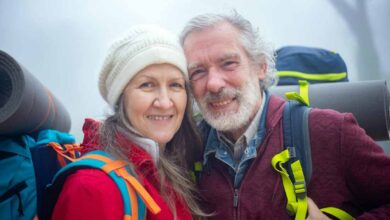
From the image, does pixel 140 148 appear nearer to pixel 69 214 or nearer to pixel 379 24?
pixel 69 214

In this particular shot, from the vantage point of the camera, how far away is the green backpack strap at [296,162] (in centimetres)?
104

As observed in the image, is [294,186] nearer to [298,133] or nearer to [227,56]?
[298,133]

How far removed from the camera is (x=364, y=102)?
146 cm

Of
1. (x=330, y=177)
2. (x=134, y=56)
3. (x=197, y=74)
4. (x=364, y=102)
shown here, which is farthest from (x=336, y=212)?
(x=134, y=56)

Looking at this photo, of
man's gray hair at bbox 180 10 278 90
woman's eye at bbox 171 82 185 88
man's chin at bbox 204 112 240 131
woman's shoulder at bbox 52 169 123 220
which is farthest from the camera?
man's gray hair at bbox 180 10 278 90

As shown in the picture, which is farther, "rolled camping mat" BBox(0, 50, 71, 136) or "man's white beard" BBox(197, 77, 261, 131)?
"man's white beard" BBox(197, 77, 261, 131)

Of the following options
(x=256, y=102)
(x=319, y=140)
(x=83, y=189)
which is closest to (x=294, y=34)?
(x=256, y=102)

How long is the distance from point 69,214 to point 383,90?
55.5 inches

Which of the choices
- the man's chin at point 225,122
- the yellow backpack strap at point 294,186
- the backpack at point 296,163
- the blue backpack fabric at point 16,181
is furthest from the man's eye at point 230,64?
the blue backpack fabric at point 16,181

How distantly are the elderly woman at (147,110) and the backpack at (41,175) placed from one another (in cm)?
8

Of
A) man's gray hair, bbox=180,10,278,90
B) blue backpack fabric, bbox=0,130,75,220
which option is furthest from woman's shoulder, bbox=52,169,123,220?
man's gray hair, bbox=180,10,278,90

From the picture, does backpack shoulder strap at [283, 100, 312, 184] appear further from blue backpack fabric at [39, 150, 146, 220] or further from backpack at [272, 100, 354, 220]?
blue backpack fabric at [39, 150, 146, 220]

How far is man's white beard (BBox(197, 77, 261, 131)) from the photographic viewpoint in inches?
52.0

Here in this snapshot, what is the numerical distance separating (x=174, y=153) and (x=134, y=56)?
467mm
